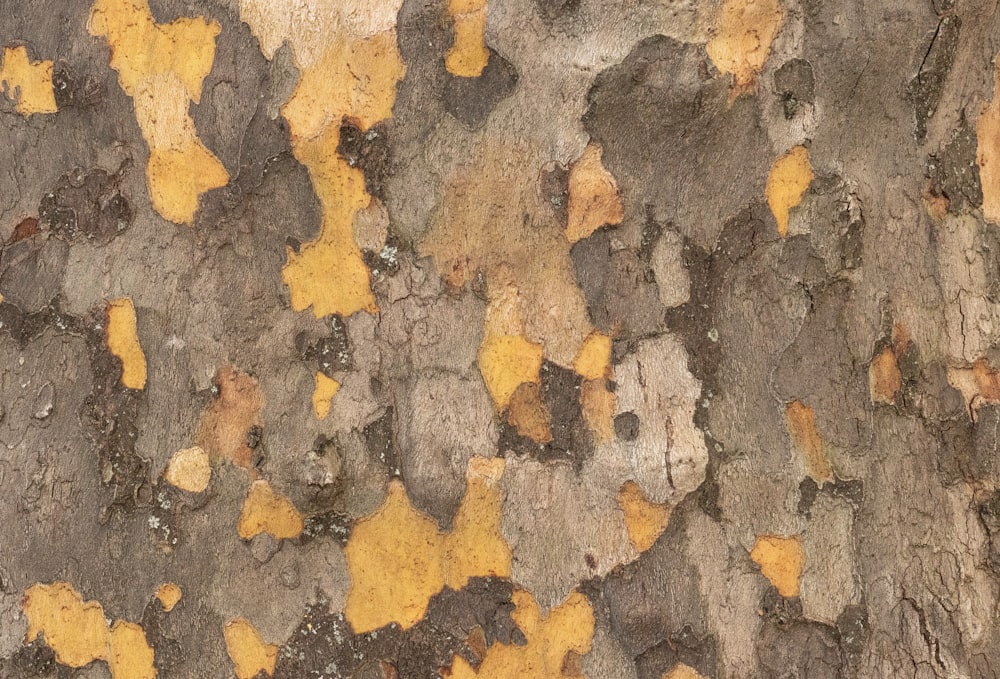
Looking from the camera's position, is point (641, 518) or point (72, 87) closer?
point (641, 518)

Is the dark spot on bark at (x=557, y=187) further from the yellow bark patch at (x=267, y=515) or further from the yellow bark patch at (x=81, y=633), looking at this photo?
the yellow bark patch at (x=81, y=633)

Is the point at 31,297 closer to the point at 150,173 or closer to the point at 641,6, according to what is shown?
the point at 150,173

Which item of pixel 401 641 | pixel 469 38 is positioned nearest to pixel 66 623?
pixel 401 641

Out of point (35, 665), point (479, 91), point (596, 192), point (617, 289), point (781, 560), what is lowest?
point (35, 665)

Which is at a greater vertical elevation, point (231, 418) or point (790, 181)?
point (790, 181)

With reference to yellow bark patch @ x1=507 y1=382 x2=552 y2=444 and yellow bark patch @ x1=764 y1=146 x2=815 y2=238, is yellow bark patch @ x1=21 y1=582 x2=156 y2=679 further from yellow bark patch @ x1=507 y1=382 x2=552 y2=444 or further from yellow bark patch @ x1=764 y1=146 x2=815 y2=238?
yellow bark patch @ x1=764 y1=146 x2=815 y2=238

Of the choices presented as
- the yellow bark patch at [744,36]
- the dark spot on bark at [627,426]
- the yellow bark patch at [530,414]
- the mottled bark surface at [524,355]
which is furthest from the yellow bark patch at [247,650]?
the yellow bark patch at [744,36]

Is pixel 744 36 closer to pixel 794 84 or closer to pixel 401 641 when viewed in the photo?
pixel 794 84
